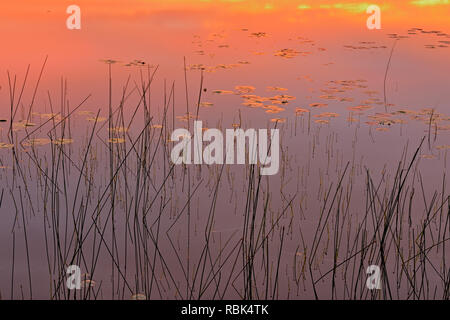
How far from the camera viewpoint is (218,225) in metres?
4.21

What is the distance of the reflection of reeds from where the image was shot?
355 centimetres

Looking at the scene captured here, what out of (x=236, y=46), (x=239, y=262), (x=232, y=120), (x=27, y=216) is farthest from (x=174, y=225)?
(x=236, y=46)

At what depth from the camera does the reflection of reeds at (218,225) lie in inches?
140

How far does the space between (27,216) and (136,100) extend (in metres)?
1.87

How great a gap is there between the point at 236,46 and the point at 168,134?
3.21m

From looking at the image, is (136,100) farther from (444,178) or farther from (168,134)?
(444,178)

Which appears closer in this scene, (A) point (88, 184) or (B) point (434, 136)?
(A) point (88, 184)

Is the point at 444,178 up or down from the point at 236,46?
down

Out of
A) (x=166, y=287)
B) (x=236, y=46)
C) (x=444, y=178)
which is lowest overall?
(x=166, y=287)

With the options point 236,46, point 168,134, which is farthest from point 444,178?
point 236,46

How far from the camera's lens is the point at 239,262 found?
3771 mm
